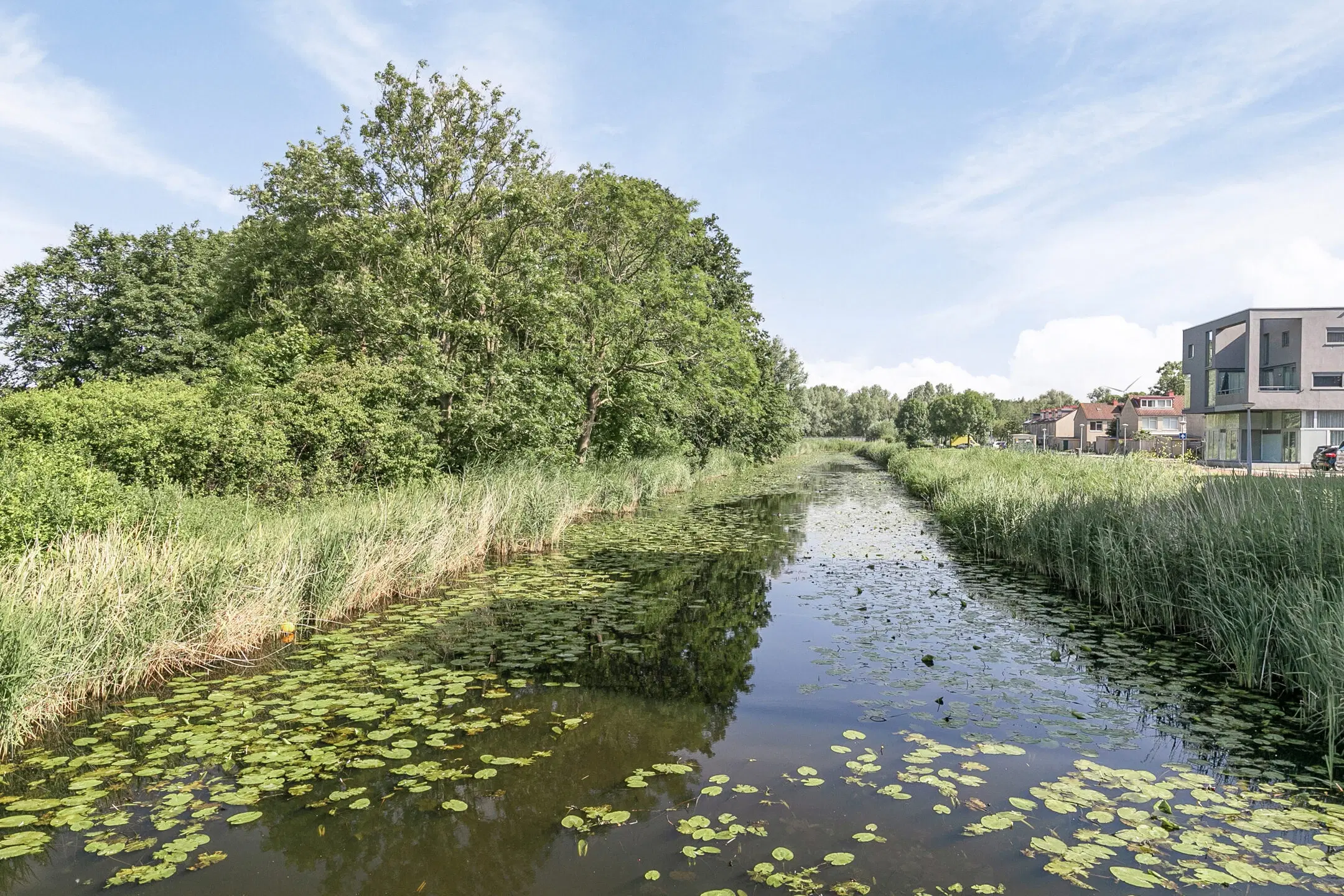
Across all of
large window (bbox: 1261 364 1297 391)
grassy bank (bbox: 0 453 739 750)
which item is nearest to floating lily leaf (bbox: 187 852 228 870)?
grassy bank (bbox: 0 453 739 750)

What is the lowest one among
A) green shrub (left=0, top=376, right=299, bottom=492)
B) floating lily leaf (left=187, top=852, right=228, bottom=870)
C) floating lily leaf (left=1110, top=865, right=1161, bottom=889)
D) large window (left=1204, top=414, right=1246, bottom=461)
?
floating lily leaf (left=187, top=852, right=228, bottom=870)

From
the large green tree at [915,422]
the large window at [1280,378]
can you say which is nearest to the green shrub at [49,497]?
the large window at [1280,378]

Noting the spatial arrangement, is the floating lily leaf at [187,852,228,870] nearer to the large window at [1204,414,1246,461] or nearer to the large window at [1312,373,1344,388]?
the large window at [1312,373,1344,388]

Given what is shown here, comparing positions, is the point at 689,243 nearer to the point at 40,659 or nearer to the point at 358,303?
the point at 358,303

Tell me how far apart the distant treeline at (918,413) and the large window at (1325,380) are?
2879cm

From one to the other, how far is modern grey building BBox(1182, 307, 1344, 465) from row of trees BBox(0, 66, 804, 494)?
37026 mm

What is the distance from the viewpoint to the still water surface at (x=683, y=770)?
177 inches

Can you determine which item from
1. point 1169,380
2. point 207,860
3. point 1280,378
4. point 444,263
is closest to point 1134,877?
point 207,860

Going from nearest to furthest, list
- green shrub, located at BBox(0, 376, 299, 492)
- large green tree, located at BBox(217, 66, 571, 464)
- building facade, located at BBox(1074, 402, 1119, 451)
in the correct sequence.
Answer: green shrub, located at BBox(0, 376, 299, 492)
large green tree, located at BBox(217, 66, 571, 464)
building facade, located at BBox(1074, 402, 1119, 451)

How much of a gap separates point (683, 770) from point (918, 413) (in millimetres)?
83379

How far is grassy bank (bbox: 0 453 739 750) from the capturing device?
623 centimetres

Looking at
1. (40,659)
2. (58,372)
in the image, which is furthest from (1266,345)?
(58,372)

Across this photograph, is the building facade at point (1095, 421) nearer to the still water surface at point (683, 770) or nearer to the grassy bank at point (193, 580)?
the still water surface at point (683, 770)

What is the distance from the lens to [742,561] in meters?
15.9
